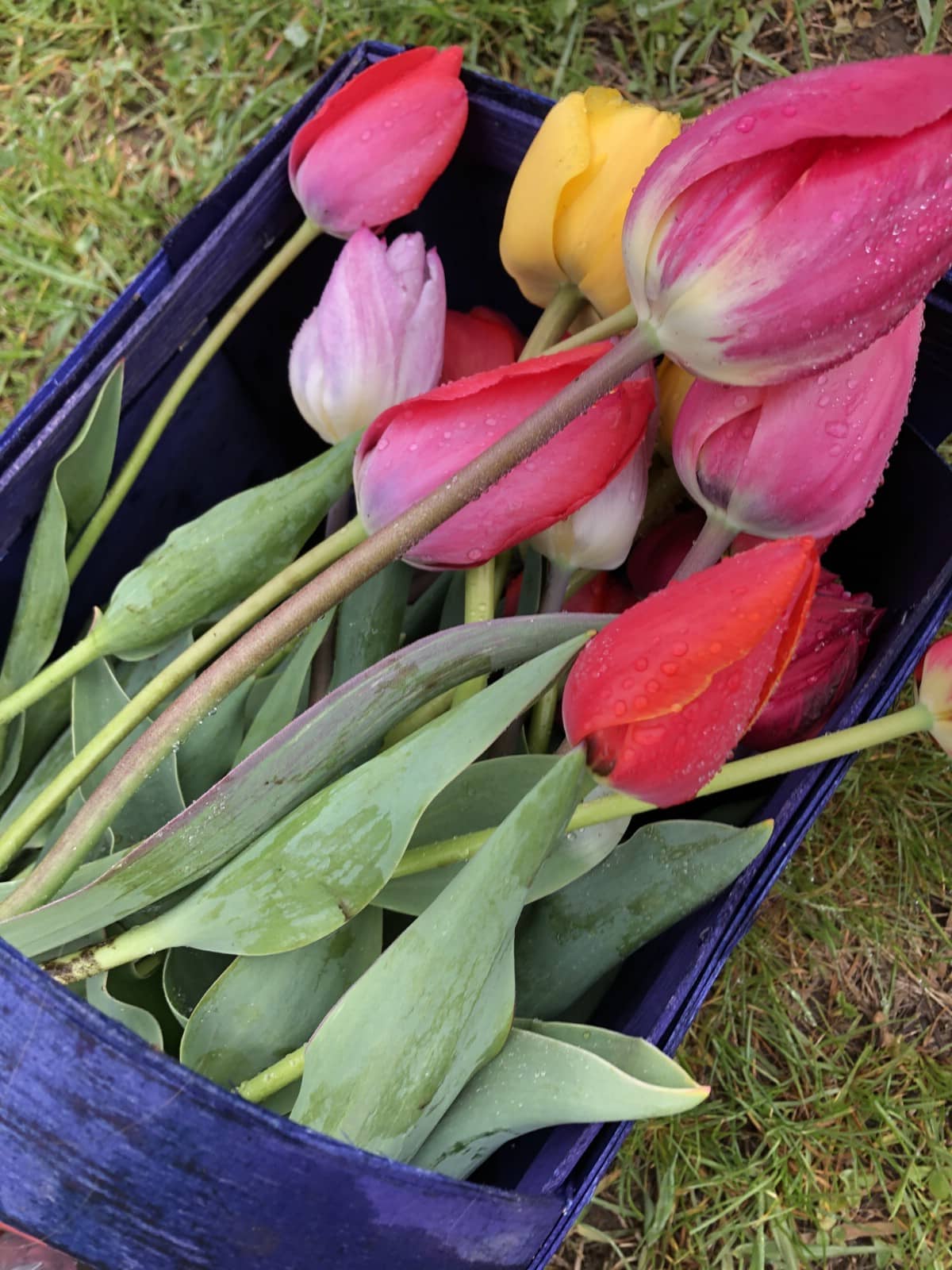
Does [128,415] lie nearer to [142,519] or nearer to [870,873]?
[142,519]

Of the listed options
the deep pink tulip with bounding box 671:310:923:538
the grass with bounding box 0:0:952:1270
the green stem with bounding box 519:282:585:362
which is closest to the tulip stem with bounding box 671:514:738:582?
the deep pink tulip with bounding box 671:310:923:538

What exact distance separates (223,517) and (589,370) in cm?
17

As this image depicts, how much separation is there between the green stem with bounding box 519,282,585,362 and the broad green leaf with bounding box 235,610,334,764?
15cm

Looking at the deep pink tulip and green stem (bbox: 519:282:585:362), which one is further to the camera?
green stem (bbox: 519:282:585:362)

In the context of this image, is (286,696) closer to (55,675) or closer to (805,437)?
(55,675)

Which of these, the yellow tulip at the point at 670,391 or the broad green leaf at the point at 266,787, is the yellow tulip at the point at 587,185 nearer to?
the yellow tulip at the point at 670,391

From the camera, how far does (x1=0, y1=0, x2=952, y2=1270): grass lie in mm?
695

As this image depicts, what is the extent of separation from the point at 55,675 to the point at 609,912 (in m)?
0.24

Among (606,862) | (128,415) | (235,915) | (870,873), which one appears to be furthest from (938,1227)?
(128,415)

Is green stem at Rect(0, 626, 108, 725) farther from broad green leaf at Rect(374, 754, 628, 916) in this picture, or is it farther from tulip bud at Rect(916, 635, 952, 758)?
tulip bud at Rect(916, 635, 952, 758)

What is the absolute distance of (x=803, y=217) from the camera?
284 mm

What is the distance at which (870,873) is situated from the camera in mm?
730

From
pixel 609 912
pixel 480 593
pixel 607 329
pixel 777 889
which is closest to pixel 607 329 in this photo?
pixel 607 329

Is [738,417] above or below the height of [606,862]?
above
